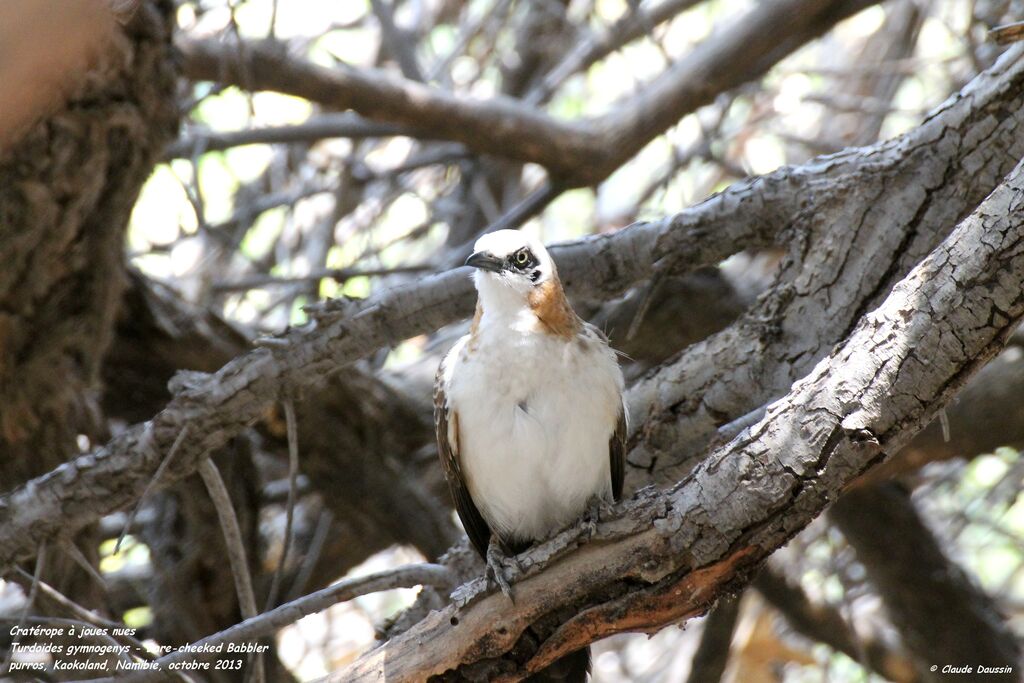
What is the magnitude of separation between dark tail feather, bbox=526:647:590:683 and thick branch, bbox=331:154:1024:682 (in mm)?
566

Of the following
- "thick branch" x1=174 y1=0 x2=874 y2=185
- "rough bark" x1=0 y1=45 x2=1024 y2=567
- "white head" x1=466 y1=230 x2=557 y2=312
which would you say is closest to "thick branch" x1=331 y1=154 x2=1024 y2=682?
"rough bark" x1=0 y1=45 x2=1024 y2=567

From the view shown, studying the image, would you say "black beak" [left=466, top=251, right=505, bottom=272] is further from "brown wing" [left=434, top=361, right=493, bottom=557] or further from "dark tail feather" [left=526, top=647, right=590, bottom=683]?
"dark tail feather" [left=526, top=647, right=590, bottom=683]

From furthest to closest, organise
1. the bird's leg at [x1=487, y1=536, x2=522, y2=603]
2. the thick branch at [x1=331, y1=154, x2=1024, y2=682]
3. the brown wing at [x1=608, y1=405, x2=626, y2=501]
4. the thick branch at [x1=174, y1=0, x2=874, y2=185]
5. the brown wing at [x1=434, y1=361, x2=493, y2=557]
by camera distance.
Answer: the thick branch at [x1=174, y1=0, x2=874, y2=185], the brown wing at [x1=434, y1=361, x2=493, y2=557], the brown wing at [x1=608, y1=405, x2=626, y2=501], the bird's leg at [x1=487, y1=536, x2=522, y2=603], the thick branch at [x1=331, y1=154, x2=1024, y2=682]

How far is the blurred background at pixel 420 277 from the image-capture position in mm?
5617

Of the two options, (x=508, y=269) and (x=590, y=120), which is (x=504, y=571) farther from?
(x=590, y=120)

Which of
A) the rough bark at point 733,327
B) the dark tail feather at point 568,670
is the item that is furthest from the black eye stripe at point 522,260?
the dark tail feather at point 568,670

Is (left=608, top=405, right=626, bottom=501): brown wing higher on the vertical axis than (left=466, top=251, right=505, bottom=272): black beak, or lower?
lower

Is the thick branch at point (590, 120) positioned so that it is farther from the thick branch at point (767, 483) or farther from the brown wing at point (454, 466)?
the thick branch at point (767, 483)

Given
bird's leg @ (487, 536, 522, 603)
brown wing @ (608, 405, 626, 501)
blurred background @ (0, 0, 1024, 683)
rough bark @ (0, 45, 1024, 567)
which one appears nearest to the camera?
bird's leg @ (487, 536, 522, 603)

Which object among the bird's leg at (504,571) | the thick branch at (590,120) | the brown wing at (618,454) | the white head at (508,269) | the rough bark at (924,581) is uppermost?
the thick branch at (590,120)

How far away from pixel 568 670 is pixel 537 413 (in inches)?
38.4

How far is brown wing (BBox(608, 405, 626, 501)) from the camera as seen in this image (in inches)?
155

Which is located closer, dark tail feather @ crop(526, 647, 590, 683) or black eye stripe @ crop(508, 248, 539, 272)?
dark tail feather @ crop(526, 647, 590, 683)

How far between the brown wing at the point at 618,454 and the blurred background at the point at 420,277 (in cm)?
90
